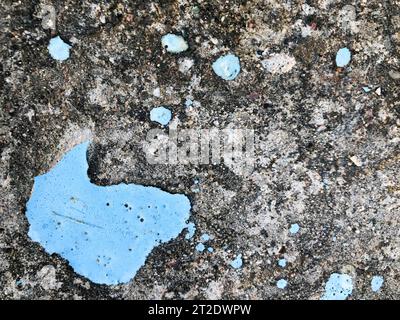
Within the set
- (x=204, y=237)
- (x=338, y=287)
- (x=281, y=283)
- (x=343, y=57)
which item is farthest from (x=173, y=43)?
(x=338, y=287)

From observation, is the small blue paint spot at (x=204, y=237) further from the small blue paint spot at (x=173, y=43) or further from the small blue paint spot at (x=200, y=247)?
Answer: the small blue paint spot at (x=173, y=43)

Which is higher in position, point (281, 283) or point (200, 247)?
point (200, 247)

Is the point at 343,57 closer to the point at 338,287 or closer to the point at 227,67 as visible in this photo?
the point at 227,67

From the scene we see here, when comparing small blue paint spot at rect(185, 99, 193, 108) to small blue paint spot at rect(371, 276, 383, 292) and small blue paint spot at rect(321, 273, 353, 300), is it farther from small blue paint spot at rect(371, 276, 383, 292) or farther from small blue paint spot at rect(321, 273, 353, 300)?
small blue paint spot at rect(371, 276, 383, 292)

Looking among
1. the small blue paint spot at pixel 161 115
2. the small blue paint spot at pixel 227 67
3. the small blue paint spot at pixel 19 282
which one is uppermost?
the small blue paint spot at pixel 227 67

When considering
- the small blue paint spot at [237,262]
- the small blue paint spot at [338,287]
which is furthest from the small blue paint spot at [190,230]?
Result: the small blue paint spot at [338,287]
